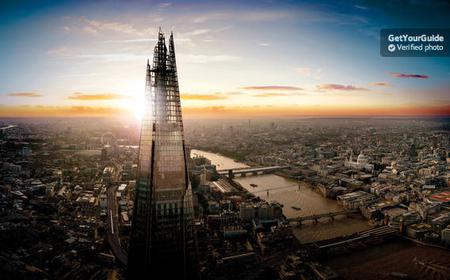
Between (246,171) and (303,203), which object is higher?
(246,171)

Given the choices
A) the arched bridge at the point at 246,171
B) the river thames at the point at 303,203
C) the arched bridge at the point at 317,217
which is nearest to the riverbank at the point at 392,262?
the river thames at the point at 303,203

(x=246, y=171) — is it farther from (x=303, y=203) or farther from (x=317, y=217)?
(x=317, y=217)

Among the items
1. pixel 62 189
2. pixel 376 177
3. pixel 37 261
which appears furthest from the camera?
pixel 376 177

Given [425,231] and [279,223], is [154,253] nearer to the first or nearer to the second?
[279,223]

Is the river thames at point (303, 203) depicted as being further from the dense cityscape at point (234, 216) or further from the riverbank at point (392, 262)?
the riverbank at point (392, 262)

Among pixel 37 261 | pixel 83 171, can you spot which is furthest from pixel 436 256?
pixel 83 171

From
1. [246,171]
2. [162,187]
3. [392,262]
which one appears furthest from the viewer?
[246,171]

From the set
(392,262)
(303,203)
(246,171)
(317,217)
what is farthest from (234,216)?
(246,171)
